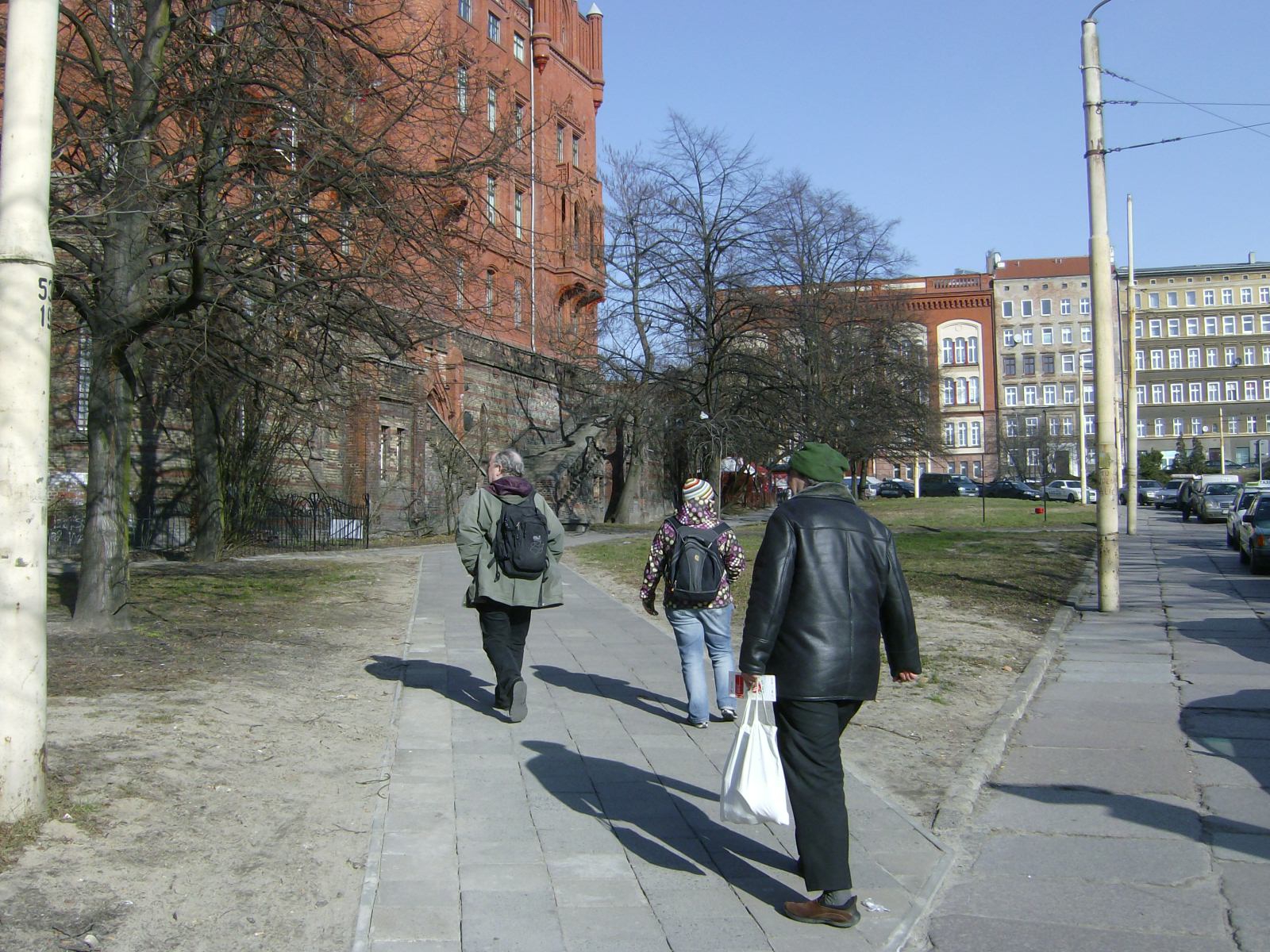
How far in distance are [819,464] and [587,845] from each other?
2.09 meters

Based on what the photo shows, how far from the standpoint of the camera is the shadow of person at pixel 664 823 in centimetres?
484

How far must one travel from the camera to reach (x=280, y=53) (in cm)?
1102

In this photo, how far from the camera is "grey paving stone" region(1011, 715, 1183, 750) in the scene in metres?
7.37

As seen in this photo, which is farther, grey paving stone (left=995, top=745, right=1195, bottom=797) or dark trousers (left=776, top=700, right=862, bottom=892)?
grey paving stone (left=995, top=745, right=1195, bottom=797)

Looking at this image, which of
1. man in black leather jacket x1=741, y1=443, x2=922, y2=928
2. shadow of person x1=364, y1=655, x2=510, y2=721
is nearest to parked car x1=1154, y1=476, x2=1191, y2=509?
shadow of person x1=364, y1=655, x2=510, y2=721

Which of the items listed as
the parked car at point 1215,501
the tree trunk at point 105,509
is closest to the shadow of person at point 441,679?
the tree trunk at point 105,509

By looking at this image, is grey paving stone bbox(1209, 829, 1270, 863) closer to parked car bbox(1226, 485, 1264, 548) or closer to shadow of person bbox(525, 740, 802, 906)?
shadow of person bbox(525, 740, 802, 906)

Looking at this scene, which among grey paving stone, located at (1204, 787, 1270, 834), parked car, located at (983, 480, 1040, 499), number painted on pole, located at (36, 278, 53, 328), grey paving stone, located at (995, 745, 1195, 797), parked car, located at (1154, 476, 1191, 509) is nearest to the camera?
number painted on pole, located at (36, 278, 53, 328)

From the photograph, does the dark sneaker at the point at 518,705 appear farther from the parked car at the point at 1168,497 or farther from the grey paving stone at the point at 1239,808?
the parked car at the point at 1168,497

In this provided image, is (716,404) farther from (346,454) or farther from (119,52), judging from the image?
(119,52)

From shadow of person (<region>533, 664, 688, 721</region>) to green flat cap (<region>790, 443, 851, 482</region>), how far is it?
365 centimetres

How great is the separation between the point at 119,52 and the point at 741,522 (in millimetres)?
32447

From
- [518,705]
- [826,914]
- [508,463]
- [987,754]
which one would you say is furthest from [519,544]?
[826,914]

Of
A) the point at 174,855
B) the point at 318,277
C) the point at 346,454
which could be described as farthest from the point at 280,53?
the point at 346,454
